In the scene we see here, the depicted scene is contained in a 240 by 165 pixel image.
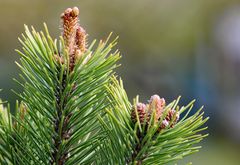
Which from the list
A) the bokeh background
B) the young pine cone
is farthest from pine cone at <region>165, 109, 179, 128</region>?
the bokeh background

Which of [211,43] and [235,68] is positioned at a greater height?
[211,43]

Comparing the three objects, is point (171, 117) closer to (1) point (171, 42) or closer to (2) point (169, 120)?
(2) point (169, 120)

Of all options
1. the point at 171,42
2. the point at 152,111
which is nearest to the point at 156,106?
the point at 152,111

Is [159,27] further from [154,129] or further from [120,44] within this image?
[154,129]

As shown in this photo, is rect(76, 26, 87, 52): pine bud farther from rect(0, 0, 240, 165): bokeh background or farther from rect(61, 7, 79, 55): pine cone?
rect(0, 0, 240, 165): bokeh background

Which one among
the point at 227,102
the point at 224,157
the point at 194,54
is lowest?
the point at 224,157

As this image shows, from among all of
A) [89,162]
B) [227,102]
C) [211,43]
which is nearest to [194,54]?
[211,43]

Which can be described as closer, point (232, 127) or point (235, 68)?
point (232, 127)
